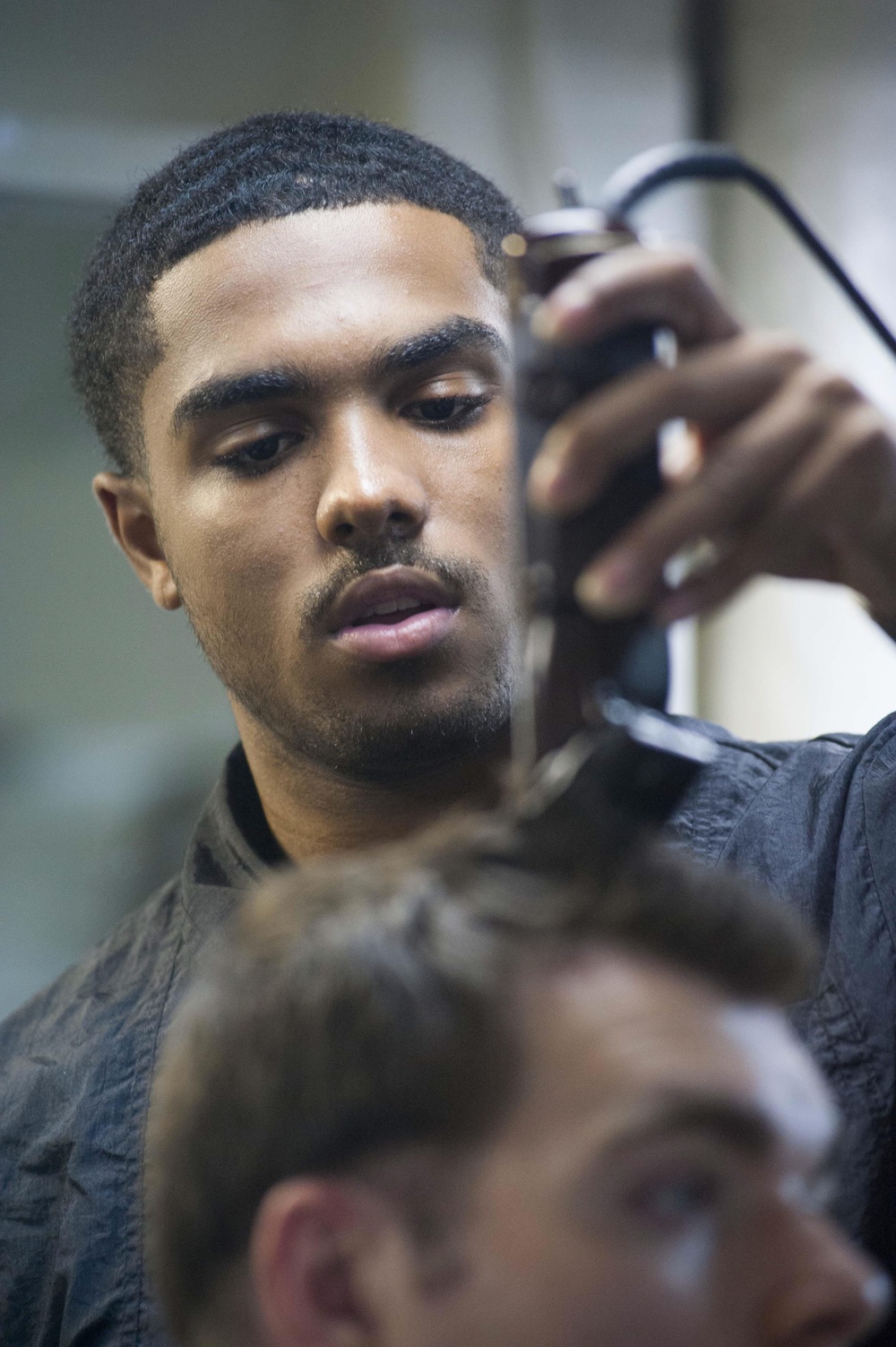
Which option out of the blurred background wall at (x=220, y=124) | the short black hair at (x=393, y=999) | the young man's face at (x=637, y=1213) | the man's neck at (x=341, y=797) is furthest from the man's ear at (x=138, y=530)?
the blurred background wall at (x=220, y=124)

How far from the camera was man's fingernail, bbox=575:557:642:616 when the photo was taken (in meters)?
0.71

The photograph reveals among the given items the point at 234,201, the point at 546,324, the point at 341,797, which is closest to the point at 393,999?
the point at 546,324

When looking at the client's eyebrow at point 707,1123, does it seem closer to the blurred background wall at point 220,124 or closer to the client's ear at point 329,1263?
the client's ear at point 329,1263

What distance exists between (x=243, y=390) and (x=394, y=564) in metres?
0.24

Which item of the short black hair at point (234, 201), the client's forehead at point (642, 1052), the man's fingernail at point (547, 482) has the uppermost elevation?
the short black hair at point (234, 201)

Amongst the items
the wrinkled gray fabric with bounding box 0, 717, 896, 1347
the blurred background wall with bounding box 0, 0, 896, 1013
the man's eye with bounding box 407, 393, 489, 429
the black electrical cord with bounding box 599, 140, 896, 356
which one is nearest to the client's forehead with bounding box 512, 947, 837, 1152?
the wrinkled gray fabric with bounding box 0, 717, 896, 1347

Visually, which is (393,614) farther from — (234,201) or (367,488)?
(234,201)

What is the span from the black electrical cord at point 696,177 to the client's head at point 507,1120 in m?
0.35

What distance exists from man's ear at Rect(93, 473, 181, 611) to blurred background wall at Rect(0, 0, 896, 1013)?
118cm

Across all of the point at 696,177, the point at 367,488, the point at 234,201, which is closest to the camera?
the point at 696,177

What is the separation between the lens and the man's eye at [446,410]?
4.50 feet

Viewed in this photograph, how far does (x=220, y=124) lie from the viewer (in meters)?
2.77

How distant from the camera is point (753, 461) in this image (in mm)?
739

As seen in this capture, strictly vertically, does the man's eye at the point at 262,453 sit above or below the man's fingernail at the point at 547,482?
above
